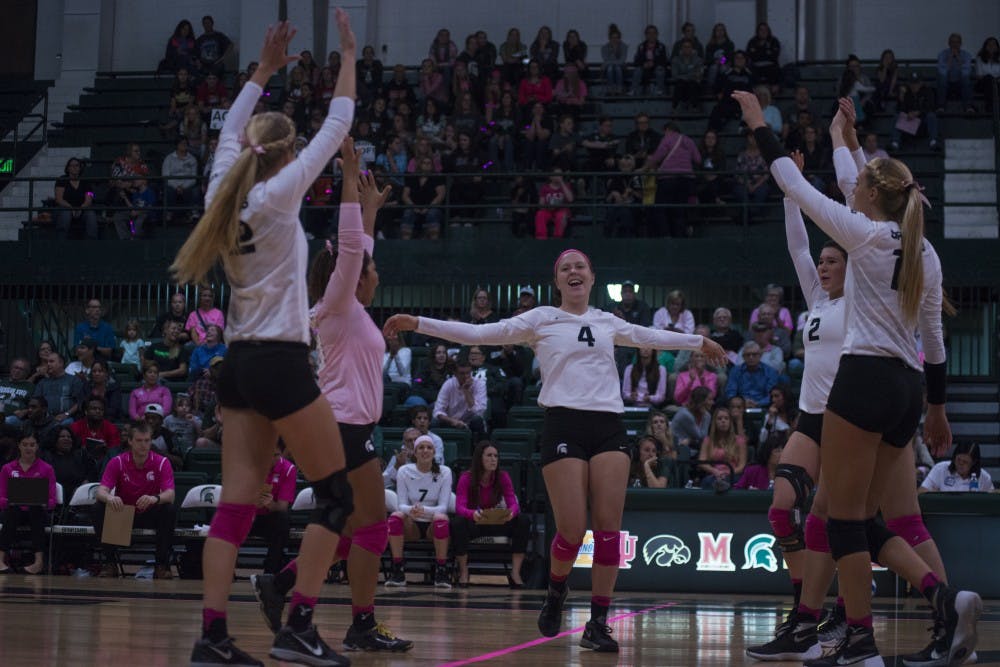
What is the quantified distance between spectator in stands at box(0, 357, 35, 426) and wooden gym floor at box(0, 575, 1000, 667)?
4.63 metres

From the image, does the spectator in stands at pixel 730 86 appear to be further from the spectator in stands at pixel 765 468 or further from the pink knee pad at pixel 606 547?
the pink knee pad at pixel 606 547

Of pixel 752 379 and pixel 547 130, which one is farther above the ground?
pixel 547 130

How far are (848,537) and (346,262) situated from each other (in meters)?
2.37

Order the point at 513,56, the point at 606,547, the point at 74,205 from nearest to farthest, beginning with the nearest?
the point at 606,547, the point at 74,205, the point at 513,56

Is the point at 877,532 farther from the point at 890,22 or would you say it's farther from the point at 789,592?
the point at 890,22

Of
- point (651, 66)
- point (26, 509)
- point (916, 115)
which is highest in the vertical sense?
point (651, 66)

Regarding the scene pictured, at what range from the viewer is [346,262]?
18.6 feet

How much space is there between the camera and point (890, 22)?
21312 mm

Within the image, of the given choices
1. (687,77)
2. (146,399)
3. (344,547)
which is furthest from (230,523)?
(687,77)

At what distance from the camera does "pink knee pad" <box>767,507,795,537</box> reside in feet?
21.8

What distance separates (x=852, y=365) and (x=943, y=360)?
0.86 meters

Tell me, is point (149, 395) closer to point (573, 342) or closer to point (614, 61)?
point (573, 342)

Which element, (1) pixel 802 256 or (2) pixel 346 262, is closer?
(2) pixel 346 262

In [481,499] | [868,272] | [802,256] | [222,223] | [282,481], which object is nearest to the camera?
[222,223]
